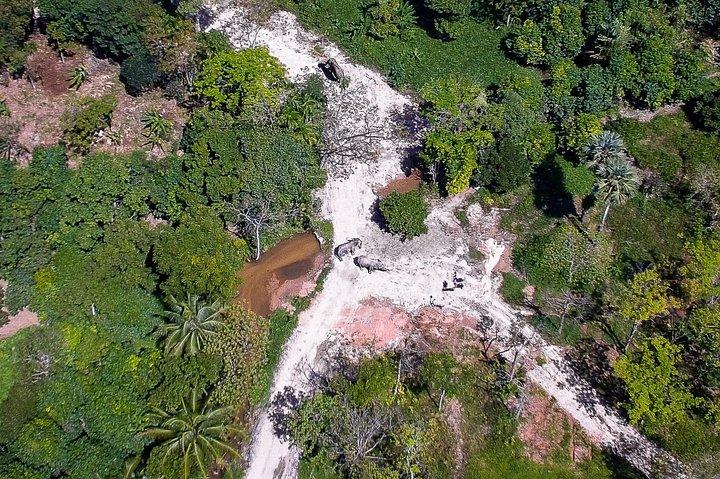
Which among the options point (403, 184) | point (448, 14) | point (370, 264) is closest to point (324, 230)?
point (370, 264)

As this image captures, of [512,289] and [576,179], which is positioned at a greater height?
[576,179]

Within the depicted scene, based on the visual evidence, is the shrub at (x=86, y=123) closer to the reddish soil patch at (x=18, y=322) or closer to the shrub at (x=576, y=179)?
the reddish soil patch at (x=18, y=322)

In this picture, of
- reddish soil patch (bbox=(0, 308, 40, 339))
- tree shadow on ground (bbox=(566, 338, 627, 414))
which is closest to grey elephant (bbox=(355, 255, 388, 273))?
tree shadow on ground (bbox=(566, 338, 627, 414))

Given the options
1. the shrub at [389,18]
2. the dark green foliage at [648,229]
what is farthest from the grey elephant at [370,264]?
the shrub at [389,18]

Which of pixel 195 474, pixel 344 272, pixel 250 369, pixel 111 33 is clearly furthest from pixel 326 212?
pixel 111 33

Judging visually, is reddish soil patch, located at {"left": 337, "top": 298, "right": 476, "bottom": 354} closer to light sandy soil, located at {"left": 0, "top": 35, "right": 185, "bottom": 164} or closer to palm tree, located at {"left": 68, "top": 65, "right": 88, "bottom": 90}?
light sandy soil, located at {"left": 0, "top": 35, "right": 185, "bottom": 164}

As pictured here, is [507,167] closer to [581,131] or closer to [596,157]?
[596,157]
